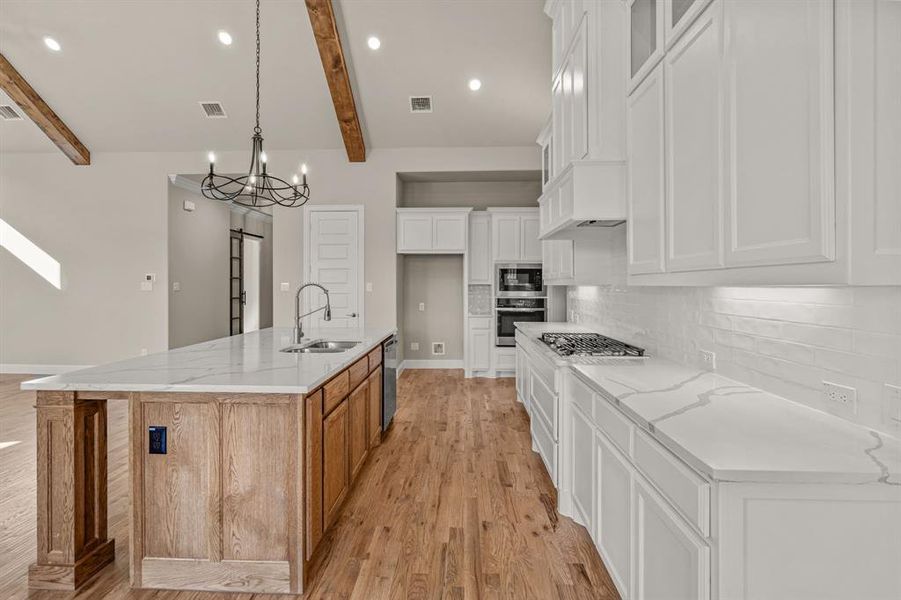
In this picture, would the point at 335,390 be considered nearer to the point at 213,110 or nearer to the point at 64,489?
the point at 64,489

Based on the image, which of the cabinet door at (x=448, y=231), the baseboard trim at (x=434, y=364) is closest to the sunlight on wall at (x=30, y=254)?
the baseboard trim at (x=434, y=364)

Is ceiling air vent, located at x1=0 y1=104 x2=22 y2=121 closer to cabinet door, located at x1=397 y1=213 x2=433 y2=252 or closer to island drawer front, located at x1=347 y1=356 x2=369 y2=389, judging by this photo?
cabinet door, located at x1=397 y1=213 x2=433 y2=252

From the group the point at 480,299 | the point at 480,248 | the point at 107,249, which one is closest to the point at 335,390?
the point at 480,299

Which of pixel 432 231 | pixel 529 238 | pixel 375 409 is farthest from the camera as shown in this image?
pixel 432 231

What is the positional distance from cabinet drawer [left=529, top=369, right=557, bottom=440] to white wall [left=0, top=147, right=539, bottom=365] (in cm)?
318

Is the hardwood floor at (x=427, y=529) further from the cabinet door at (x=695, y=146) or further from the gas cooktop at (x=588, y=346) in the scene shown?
the cabinet door at (x=695, y=146)

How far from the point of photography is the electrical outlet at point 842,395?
135 centimetres

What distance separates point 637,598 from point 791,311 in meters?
1.09

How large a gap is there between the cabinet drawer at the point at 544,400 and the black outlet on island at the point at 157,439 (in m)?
1.91

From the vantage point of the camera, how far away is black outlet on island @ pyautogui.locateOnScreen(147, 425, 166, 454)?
6.31ft

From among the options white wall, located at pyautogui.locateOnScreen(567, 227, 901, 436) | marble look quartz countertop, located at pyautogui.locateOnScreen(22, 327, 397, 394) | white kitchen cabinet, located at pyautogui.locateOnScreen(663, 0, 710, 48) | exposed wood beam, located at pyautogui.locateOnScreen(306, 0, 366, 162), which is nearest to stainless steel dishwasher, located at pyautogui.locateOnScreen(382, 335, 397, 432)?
marble look quartz countertop, located at pyautogui.locateOnScreen(22, 327, 397, 394)

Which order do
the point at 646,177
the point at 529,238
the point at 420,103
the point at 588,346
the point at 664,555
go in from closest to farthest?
the point at 664,555 < the point at 646,177 < the point at 588,346 < the point at 420,103 < the point at 529,238

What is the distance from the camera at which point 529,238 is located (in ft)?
20.7

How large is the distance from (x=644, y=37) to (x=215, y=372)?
248cm
